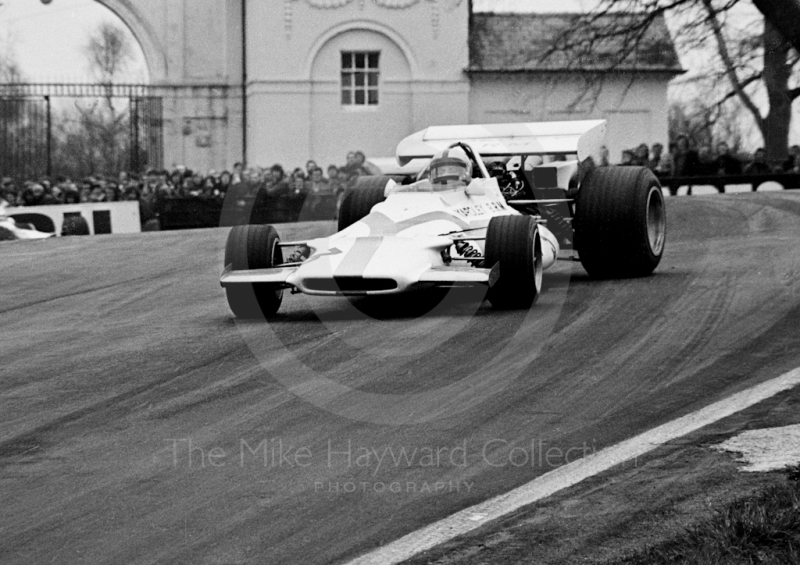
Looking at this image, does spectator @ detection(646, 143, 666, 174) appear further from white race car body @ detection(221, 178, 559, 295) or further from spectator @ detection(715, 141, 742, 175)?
white race car body @ detection(221, 178, 559, 295)

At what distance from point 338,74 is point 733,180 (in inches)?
487

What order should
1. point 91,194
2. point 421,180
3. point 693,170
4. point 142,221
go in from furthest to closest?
point 693,170, point 91,194, point 142,221, point 421,180

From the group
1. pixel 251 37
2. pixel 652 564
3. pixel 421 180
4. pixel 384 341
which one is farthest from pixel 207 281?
pixel 251 37

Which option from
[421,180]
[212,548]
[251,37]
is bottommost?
[212,548]

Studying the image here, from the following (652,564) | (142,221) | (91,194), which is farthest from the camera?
(91,194)

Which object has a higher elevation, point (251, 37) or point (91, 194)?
point (251, 37)

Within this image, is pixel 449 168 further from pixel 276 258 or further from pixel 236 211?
pixel 236 211

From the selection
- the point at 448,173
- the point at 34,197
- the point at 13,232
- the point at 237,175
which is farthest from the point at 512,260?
the point at 237,175

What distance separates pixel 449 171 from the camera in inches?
423

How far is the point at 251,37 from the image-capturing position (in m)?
33.8

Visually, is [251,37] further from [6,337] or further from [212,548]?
[212,548]

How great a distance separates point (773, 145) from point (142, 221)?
41.5 ft

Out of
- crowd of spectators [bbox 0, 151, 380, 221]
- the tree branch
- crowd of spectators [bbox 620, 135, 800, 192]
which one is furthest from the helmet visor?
crowd of spectators [bbox 620, 135, 800, 192]

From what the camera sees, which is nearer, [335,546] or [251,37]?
[335,546]
